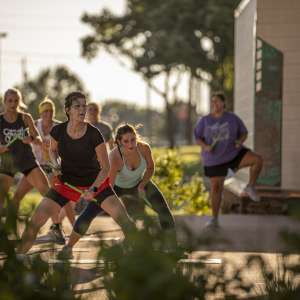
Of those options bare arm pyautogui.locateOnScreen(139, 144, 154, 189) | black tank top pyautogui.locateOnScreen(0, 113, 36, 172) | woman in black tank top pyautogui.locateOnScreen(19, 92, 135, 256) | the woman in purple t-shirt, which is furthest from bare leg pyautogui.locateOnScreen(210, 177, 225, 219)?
woman in black tank top pyautogui.locateOnScreen(19, 92, 135, 256)

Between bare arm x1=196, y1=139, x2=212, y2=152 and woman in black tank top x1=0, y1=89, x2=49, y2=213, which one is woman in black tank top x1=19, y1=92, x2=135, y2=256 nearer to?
woman in black tank top x1=0, y1=89, x2=49, y2=213

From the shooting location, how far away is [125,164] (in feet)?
30.2

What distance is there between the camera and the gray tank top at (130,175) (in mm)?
9224

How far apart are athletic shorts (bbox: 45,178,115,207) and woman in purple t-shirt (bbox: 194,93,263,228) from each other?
3.95 metres

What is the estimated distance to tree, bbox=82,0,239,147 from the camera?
38.3 metres

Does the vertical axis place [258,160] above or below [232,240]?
above

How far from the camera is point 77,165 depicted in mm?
8516

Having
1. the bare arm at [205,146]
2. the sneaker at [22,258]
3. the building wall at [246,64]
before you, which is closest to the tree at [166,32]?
the building wall at [246,64]

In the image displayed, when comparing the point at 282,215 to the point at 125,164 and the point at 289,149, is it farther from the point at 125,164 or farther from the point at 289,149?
the point at 125,164

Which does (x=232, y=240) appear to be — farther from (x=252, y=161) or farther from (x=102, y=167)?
(x=252, y=161)

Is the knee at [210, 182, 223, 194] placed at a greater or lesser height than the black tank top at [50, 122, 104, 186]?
lesser

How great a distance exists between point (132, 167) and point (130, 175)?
0.08 metres

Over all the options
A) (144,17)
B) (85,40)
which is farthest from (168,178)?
(85,40)

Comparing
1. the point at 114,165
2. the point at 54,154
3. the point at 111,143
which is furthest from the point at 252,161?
the point at 54,154
